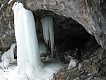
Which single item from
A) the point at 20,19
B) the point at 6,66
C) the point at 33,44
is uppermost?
the point at 20,19

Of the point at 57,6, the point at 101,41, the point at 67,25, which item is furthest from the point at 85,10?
the point at 67,25

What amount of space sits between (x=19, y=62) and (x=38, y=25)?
139 centimetres

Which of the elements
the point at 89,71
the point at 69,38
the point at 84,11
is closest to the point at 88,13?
the point at 84,11

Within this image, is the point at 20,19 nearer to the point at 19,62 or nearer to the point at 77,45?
the point at 19,62

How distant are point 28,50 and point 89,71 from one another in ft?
6.60

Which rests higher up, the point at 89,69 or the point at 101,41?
the point at 101,41

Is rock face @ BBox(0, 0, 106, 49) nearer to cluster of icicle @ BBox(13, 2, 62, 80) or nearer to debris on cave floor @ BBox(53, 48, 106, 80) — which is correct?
cluster of icicle @ BBox(13, 2, 62, 80)

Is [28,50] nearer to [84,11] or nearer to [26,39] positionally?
[26,39]

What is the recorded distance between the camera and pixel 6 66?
10398mm

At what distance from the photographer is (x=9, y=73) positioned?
31.5ft

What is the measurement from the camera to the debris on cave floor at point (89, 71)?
769cm

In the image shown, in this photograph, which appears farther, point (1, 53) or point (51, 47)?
point (1, 53)

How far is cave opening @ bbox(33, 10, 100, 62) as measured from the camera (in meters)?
9.37

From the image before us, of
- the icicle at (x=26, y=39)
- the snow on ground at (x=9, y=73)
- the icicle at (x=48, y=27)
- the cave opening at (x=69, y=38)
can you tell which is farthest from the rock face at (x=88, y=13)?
the snow on ground at (x=9, y=73)
